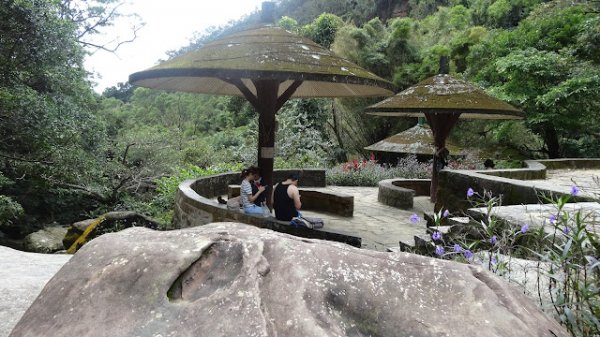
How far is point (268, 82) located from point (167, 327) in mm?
5977

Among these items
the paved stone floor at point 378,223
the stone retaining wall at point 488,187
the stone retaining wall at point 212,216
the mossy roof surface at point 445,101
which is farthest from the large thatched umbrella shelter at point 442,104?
the stone retaining wall at point 212,216

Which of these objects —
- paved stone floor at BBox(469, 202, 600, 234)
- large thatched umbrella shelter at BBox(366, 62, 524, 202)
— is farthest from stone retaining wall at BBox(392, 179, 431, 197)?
paved stone floor at BBox(469, 202, 600, 234)

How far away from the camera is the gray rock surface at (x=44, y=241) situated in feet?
41.5

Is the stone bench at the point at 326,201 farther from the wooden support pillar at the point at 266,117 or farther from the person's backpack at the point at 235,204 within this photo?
the person's backpack at the point at 235,204

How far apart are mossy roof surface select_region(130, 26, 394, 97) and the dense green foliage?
515cm

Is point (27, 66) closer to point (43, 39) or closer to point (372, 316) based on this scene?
point (43, 39)

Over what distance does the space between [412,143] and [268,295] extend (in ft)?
39.9

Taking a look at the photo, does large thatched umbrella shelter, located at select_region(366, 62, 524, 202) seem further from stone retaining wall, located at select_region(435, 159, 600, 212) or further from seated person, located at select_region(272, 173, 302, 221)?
seated person, located at select_region(272, 173, 302, 221)

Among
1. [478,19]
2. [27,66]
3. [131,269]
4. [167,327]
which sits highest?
[478,19]

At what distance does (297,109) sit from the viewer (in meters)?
21.1

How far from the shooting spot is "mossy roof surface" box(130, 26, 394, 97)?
5.77 meters

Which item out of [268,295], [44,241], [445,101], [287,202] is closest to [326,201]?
[445,101]

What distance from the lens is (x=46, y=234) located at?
1409 centimetres

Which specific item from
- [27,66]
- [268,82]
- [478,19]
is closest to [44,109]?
[27,66]
